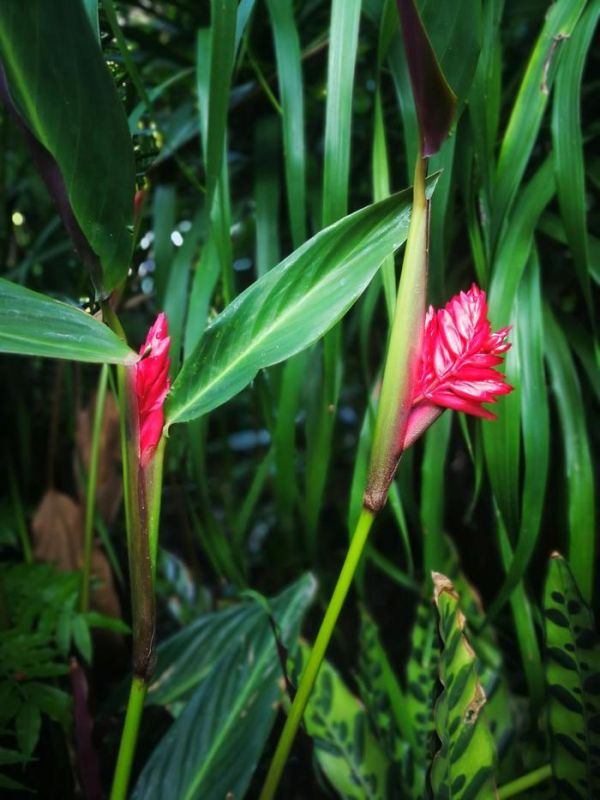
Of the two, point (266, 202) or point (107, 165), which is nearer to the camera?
point (107, 165)

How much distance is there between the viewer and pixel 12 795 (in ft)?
1.80

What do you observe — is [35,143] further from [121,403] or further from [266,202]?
[266,202]

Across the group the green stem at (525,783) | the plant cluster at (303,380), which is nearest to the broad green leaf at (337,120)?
the plant cluster at (303,380)

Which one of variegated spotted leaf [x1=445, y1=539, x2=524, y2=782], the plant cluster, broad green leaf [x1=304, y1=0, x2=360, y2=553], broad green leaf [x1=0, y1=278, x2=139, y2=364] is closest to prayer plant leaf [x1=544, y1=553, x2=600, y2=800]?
the plant cluster

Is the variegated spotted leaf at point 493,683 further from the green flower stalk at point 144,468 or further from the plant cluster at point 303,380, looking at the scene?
the green flower stalk at point 144,468

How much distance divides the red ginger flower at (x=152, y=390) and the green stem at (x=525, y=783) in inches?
15.6

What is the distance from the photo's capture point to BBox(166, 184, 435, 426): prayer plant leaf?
0.36 metres

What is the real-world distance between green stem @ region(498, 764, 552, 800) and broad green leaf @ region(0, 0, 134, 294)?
1.54 feet

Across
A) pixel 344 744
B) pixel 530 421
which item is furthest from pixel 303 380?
pixel 344 744

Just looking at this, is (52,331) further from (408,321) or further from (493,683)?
(493,683)

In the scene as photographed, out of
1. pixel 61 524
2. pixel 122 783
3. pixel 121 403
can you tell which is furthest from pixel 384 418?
pixel 61 524

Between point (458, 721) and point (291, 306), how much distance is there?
0.84ft

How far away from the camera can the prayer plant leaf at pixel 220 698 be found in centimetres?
52

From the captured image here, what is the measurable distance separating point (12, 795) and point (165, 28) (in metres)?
0.93
